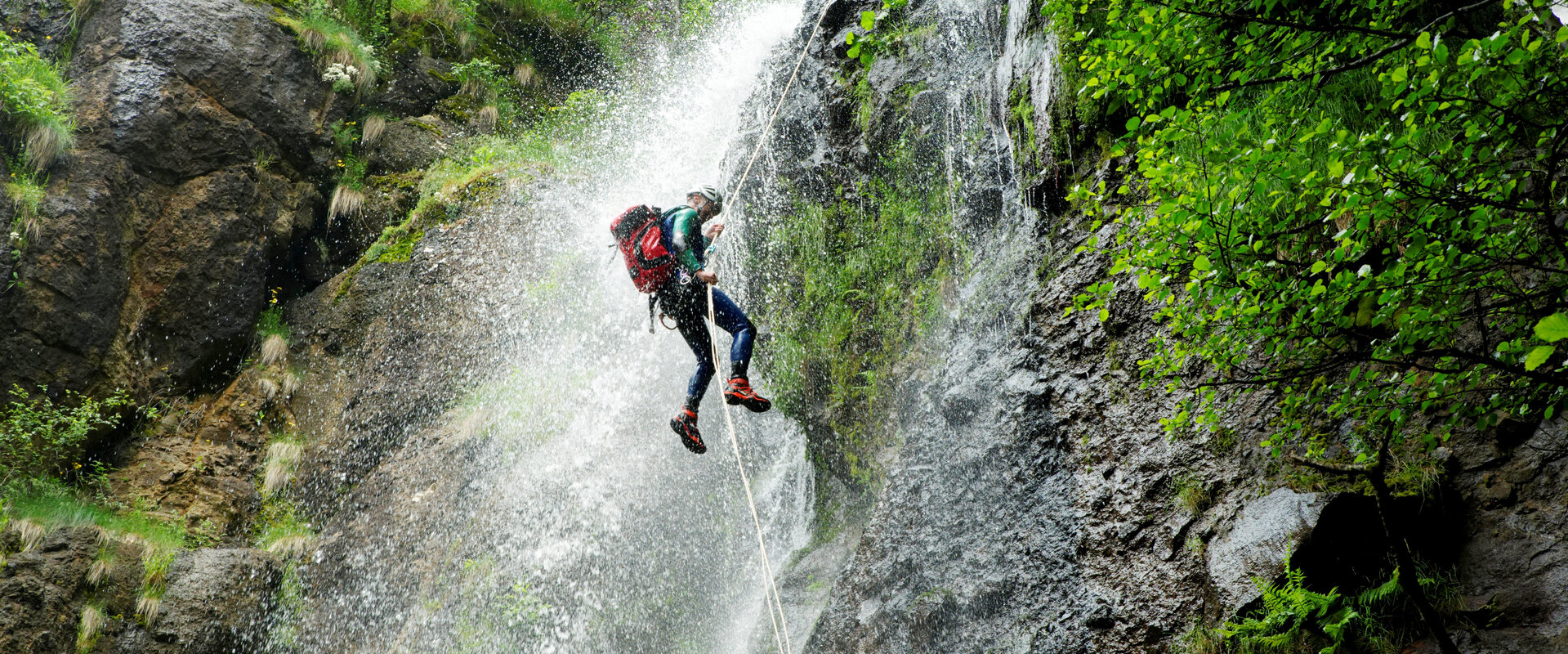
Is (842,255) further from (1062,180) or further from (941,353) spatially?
(1062,180)

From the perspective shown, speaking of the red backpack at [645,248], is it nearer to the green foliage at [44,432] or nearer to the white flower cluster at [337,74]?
the green foliage at [44,432]

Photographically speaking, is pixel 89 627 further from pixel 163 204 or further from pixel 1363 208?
pixel 1363 208

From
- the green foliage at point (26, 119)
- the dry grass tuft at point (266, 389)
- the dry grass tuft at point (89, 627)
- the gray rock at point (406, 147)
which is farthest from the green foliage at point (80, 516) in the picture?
the gray rock at point (406, 147)

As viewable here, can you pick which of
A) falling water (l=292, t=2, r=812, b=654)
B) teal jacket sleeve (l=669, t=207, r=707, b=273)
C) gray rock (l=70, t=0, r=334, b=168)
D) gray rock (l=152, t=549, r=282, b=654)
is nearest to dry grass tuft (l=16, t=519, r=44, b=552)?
gray rock (l=152, t=549, r=282, b=654)

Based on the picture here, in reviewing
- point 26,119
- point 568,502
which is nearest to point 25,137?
point 26,119

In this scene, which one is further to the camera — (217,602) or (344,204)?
(344,204)

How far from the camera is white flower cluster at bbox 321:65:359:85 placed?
40.2ft

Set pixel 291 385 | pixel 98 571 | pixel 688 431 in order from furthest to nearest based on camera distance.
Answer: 1. pixel 291 385
2. pixel 98 571
3. pixel 688 431

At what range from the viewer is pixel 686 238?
6441 mm

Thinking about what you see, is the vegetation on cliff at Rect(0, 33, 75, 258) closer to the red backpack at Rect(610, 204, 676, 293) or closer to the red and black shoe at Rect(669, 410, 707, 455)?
the red backpack at Rect(610, 204, 676, 293)

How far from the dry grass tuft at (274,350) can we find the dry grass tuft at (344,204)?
2091mm

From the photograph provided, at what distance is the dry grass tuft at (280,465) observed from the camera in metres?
10.1

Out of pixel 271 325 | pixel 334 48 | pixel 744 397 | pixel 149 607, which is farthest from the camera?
pixel 334 48

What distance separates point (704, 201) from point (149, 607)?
7.43 m
